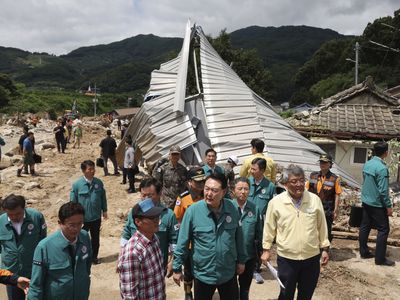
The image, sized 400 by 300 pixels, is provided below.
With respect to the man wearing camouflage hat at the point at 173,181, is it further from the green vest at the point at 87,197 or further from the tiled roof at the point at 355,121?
the tiled roof at the point at 355,121

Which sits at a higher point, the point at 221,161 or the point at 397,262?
the point at 221,161

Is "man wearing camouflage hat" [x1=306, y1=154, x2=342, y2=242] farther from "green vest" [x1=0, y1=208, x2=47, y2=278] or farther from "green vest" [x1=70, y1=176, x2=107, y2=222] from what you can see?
"green vest" [x1=0, y1=208, x2=47, y2=278]

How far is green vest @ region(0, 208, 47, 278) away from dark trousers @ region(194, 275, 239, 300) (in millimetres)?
1686

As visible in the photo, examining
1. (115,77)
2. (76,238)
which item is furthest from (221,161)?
(115,77)

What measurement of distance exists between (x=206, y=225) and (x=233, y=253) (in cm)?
37

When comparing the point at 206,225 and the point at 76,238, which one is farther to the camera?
the point at 206,225

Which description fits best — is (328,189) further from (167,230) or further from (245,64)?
(245,64)

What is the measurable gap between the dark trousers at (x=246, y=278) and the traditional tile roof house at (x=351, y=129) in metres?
8.00

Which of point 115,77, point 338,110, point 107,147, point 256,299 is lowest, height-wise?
point 256,299

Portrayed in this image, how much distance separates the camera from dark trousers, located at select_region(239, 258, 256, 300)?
13.4ft

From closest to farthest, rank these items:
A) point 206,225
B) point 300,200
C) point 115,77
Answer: point 206,225, point 300,200, point 115,77

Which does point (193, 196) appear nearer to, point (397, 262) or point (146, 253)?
point (146, 253)

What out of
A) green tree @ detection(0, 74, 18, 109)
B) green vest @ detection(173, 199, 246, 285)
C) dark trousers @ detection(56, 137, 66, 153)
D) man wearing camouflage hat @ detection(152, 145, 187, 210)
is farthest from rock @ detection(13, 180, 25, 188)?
green tree @ detection(0, 74, 18, 109)

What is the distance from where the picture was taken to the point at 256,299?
471 cm
